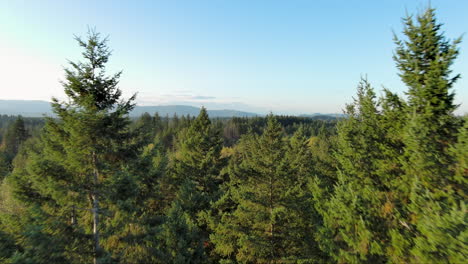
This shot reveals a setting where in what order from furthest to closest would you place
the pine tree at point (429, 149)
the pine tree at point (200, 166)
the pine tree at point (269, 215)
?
the pine tree at point (200, 166) → the pine tree at point (269, 215) → the pine tree at point (429, 149)

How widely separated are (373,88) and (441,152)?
4.45m

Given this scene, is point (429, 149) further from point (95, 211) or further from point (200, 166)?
point (200, 166)

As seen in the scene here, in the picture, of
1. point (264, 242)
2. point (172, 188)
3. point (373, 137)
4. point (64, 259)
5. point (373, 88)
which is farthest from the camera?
point (172, 188)

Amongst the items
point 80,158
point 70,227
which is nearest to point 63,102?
point 80,158

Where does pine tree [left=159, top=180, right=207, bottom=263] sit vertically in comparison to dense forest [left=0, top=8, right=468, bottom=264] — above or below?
below

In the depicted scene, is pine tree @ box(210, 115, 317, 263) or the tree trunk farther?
pine tree @ box(210, 115, 317, 263)

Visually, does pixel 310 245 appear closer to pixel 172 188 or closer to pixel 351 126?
pixel 351 126

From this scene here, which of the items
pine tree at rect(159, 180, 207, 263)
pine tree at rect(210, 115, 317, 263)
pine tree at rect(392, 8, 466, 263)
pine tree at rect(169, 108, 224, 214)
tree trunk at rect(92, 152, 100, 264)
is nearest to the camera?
pine tree at rect(392, 8, 466, 263)

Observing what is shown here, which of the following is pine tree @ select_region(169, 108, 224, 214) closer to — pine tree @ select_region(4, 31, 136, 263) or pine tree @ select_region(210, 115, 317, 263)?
pine tree @ select_region(210, 115, 317, 263)

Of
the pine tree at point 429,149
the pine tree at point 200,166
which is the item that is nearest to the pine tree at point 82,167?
the pine tree at point 429,149

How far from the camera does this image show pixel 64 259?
270 inches

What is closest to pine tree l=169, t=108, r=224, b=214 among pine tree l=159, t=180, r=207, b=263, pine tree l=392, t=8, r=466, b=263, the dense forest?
pine tree l=159, t=180, r=207, b=263

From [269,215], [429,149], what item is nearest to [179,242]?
[269,215]

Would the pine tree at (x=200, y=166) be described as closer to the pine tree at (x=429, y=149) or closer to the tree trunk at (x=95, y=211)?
the tree trunk at (x=95, y=211)
